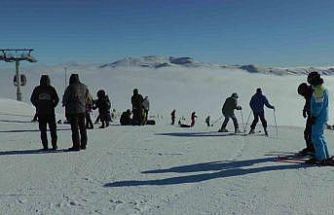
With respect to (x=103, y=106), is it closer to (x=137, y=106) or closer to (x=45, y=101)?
(x=137, y=106)

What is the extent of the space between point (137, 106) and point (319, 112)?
1241cm

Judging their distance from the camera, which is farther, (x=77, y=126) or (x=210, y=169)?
(x=77, y=126)

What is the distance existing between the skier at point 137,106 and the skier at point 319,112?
12.0 meters

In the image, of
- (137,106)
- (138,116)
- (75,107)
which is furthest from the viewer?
(138,116)

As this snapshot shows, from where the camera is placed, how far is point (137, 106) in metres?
21.6

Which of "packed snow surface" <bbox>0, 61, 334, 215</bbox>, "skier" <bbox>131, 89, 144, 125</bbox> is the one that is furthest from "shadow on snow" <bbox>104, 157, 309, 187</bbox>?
"skier" <bbox>131, 89, 144, 125</bbox>

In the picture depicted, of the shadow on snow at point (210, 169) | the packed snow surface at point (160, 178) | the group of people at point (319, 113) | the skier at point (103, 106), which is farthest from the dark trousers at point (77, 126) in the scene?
the skier at point (103, 106)

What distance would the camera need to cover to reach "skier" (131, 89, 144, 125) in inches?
843

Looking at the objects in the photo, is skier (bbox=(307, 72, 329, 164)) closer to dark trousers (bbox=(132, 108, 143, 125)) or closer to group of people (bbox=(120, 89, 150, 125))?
group of people (bbox=(120, 89, 150, 125))

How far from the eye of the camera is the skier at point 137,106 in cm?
2141

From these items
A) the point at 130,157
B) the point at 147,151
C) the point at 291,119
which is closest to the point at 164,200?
the point at 130,157

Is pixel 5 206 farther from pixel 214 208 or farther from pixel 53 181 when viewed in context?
pixel 214 208

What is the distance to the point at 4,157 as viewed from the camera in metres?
11.2

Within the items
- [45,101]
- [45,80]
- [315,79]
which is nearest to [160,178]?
[315,79]
